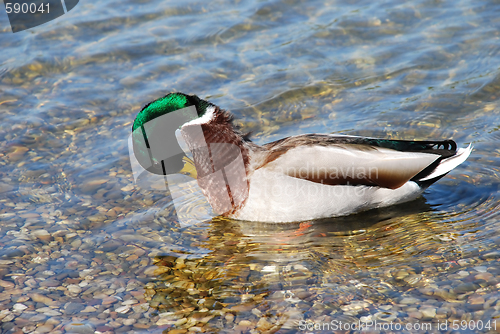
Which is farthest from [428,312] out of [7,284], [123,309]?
[7,284]

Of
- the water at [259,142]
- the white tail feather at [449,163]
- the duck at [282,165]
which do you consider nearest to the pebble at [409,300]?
the water at [259,142]

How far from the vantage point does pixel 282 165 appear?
4875mm

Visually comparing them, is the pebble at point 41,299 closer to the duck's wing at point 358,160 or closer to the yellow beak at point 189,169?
the yellow beak at point 189,169

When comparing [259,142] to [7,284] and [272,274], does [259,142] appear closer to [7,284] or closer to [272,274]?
[272,274]

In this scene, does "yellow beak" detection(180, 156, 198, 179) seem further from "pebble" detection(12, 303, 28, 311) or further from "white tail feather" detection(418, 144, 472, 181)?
→ "white tail feather" detection(418, 144, 472, 181)

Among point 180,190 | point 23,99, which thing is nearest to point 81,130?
point 23,99

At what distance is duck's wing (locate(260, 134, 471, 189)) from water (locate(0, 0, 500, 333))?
445 millimetres

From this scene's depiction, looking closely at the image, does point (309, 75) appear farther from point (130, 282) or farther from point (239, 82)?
point (130, 282)

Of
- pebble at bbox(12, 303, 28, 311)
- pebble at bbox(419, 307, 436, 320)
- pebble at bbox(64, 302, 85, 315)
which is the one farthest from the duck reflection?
pebble at bbox(12, 303, 28, 311)

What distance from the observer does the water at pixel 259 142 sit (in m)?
4.08

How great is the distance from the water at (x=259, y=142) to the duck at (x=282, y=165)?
27cm

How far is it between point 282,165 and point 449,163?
63.7 inches

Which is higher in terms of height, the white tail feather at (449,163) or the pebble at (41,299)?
the white tail feather at (449,163)

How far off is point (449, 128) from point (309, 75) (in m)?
2.17
